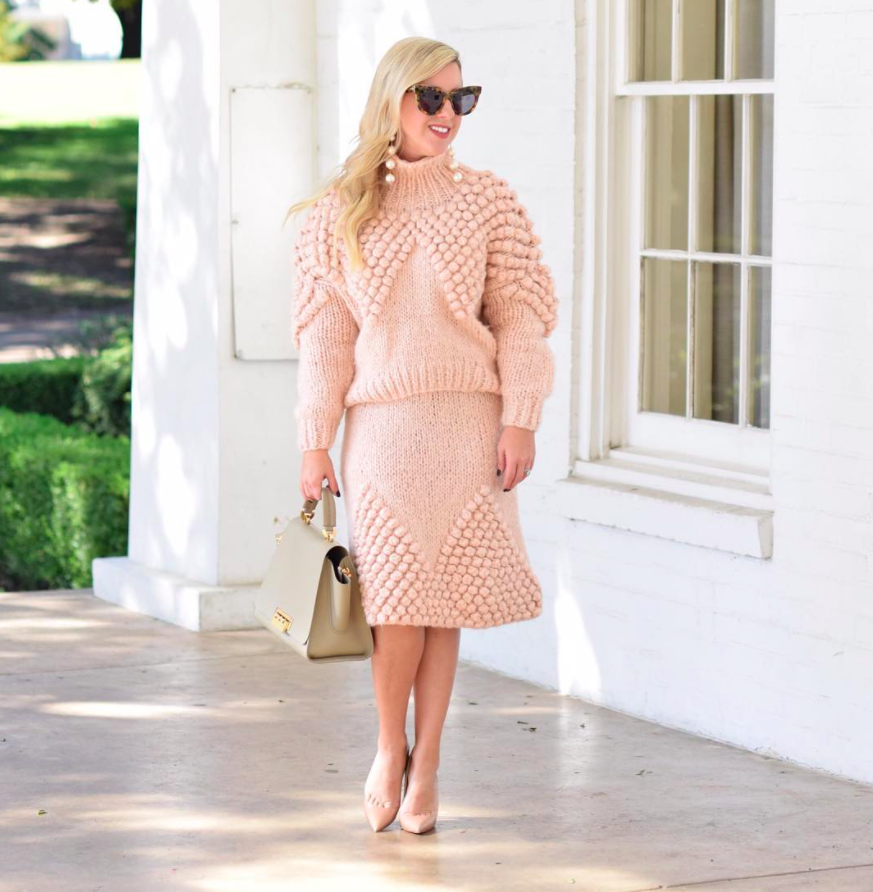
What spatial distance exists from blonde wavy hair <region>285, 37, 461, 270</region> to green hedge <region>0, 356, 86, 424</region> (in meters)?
7.00

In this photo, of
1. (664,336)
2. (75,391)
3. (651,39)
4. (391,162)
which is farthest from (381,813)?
(75,391)

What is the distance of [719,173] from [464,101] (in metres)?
1.57

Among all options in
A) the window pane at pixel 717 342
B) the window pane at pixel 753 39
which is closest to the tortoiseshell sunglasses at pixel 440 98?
the window pane at pixel 753 39

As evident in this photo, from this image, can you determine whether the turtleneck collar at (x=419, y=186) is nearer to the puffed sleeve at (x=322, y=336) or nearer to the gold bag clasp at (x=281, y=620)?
the puffed sleeve at (x=322, y=336)

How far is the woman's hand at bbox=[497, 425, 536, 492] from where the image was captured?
4.66 metres

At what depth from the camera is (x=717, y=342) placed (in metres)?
5.97

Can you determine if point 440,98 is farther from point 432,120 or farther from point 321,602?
point 321,602

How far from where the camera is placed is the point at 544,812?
16.3ft

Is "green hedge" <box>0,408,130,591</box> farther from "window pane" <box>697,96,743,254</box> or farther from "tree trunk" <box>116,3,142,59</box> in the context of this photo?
"tree trunk" <box>116,3,142,59</box>

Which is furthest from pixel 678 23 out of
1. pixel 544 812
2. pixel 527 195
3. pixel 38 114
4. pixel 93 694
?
pixel 38 114

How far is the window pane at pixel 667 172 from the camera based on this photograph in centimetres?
601

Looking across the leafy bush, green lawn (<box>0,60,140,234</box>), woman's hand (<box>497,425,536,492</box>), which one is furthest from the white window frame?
green lawn (<box>0,60,140,234</box>)

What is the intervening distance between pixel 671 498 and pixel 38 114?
22515 millimetres

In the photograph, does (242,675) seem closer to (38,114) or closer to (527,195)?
(527,195)
